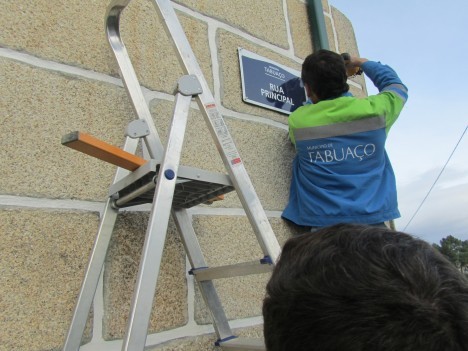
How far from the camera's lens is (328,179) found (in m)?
1.88

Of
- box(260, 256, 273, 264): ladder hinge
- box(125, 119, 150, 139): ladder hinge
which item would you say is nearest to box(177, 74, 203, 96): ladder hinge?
box(125, 119, 150, 139): ladder hinge

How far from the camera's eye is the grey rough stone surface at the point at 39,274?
1.20 meters

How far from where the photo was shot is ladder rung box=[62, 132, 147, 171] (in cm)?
103

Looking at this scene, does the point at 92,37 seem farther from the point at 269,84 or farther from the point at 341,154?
the point at 341,154

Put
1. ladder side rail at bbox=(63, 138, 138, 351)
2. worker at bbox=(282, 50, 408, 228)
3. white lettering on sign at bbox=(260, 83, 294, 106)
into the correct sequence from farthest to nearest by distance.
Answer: white lettering on sign at bbox=(260, 83, 294, 106) → worker at bbox=(282, 50, 408, 228) → ladder side rail at bbox=(63, 138, 138, 351)

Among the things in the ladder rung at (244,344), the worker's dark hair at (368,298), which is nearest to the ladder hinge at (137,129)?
the ladder rung at (244,344)

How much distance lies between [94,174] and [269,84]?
3.36 ft

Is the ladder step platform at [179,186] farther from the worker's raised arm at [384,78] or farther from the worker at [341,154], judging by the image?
the worker's raised arm at [384,78]

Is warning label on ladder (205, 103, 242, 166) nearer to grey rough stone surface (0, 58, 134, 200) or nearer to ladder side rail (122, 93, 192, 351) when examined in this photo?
ladder side rail (122, 93, 192, 351)

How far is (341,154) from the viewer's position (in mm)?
1885

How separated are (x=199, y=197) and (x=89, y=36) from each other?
697mm

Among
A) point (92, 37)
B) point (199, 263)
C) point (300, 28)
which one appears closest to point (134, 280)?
point (199, 263)

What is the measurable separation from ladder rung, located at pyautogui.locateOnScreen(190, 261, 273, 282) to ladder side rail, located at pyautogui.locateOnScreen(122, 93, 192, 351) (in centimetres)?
29

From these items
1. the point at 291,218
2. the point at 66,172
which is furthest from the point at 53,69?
the point at 291,218
